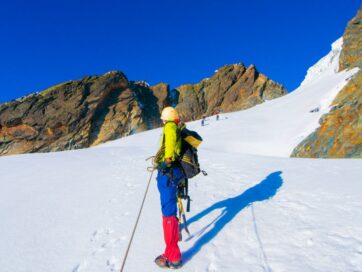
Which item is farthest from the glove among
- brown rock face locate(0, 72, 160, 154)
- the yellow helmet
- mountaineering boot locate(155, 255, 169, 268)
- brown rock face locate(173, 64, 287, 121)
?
brown rock face locate(173, 64, 287, 121)

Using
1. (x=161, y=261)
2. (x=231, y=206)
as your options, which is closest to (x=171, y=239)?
(x=161, y=261)

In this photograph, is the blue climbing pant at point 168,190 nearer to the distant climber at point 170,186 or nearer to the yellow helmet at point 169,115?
the distant climber at point 170,186

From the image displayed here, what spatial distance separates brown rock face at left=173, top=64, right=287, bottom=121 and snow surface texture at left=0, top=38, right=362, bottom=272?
3701 inches

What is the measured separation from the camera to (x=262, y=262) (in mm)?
4418

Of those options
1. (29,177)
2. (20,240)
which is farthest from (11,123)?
(20,240)

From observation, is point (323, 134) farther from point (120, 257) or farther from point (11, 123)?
point (11, 123)

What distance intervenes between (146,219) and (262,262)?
9.31 feet

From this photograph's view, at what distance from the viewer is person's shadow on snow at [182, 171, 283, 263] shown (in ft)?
17.4

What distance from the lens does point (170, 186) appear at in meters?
4.91

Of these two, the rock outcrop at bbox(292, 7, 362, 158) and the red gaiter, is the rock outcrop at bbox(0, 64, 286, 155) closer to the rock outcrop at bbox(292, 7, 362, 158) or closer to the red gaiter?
the rock outcrop at bbox(292, 7, 362, 158)

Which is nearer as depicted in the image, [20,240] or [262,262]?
[262,262]

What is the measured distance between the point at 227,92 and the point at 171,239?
116 m

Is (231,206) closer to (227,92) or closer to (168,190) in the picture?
(168,190)

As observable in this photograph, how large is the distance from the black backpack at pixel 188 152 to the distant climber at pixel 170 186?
0.35 ft
